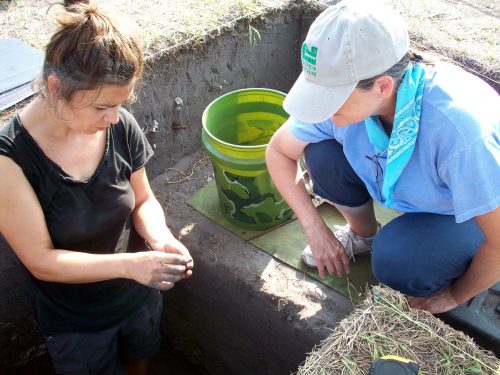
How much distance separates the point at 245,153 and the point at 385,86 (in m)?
0.83

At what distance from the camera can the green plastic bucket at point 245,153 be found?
7.23 feet

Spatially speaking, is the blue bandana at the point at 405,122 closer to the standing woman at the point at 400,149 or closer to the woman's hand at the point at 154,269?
the standing woman at the point at 400,149

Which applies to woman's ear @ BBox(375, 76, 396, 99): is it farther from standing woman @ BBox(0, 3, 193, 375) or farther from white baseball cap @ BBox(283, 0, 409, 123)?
standing woman @ BBox(0, 3, 193, 375)

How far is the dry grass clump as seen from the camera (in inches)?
60.6

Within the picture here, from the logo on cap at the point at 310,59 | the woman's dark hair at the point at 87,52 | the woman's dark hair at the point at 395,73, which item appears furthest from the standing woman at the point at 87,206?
the woman's dark hair at the point at 395,73

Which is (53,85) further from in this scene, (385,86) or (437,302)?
(437,302)

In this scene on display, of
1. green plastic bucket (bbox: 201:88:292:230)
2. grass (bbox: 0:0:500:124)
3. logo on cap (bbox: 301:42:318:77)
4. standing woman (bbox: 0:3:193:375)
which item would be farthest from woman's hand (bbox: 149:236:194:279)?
grass (bbox: 0:0:500:124)

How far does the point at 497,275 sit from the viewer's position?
163cm

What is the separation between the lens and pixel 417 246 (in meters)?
1.78

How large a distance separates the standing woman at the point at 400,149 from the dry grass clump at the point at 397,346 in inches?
8.2

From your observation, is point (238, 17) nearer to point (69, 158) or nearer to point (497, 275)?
point (69, 158)

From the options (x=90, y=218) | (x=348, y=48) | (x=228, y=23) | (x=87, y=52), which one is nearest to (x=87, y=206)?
(x=90, y=218)

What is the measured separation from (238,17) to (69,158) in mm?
1678

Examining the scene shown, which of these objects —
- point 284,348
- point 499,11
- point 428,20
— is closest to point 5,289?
point 284,348
